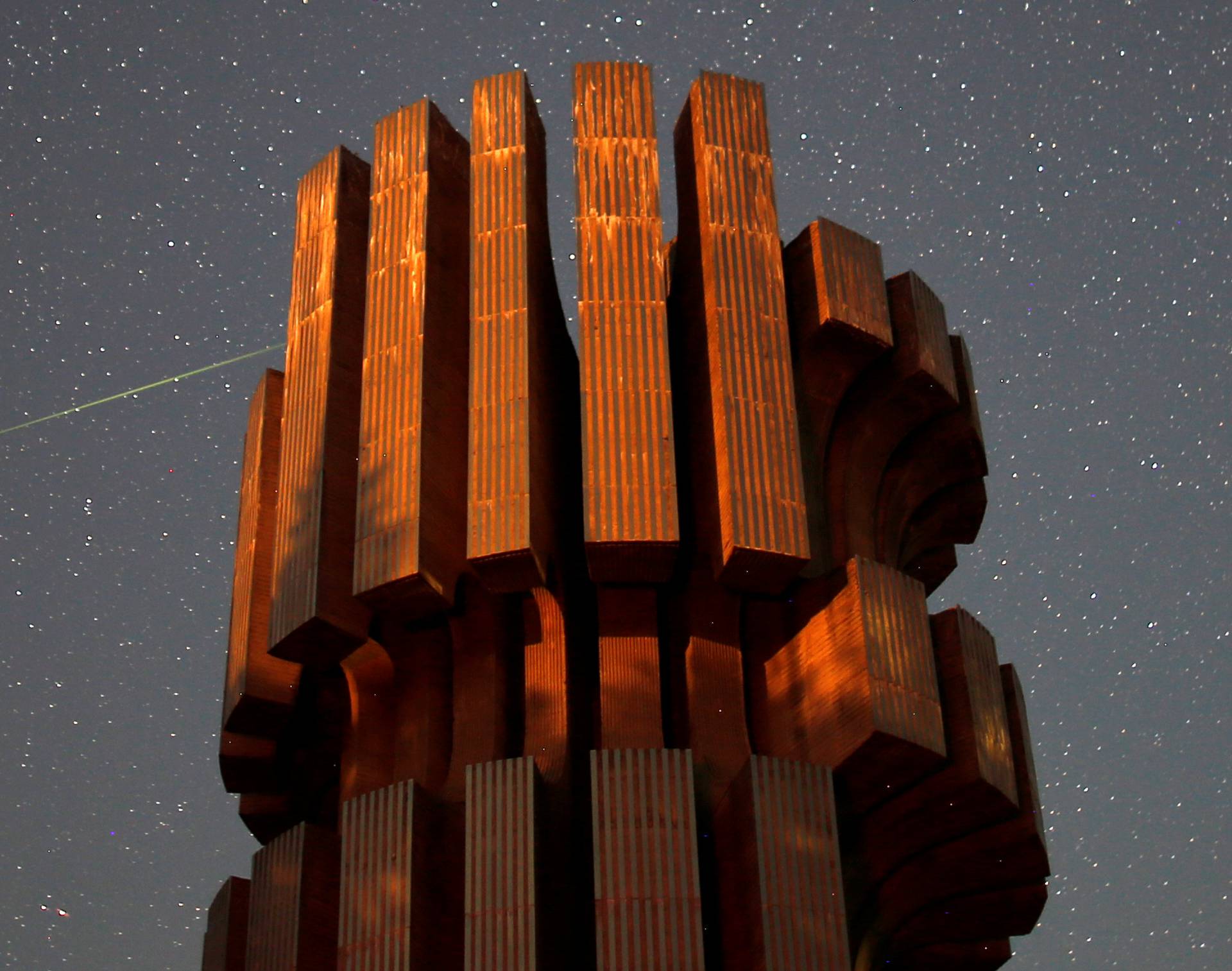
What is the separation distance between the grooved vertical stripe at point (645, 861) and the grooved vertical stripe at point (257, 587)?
627cm

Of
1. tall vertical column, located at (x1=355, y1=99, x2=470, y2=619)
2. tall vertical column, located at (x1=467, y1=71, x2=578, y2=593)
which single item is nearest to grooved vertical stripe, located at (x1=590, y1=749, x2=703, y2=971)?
tall vertical column, located at (x1=467, y1=71, x2=578, y2=593)

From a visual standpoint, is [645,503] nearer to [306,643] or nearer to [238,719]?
[306,643]

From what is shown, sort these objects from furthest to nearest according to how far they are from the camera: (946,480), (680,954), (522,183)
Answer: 1. (946,480)
2. (522,183)
3. (680,954)

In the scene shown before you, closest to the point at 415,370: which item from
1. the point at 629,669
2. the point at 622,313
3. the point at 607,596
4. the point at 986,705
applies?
the point at 622,313

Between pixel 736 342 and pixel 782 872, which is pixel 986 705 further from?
pixel 736 342

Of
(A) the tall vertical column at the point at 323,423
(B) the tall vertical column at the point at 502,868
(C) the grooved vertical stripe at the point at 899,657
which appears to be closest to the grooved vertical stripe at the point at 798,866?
(C) the grooved vertical stripe at the point at 899,657

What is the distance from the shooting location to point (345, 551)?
2475 centimetres

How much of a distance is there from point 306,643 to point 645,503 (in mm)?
5309

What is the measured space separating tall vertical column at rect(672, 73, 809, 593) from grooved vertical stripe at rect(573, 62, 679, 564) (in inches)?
30.4

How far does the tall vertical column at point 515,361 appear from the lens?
77.4ft

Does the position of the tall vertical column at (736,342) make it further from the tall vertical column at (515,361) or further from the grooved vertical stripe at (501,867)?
the grooved vertical stripe at (501,867)

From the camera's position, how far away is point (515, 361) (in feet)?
80.2

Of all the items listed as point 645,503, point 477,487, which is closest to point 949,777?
point 645,503

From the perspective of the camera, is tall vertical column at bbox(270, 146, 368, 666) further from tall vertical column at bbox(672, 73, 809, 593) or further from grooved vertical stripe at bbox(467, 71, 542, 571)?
tall vertical column at bbox(672, 73, 809, 593)
